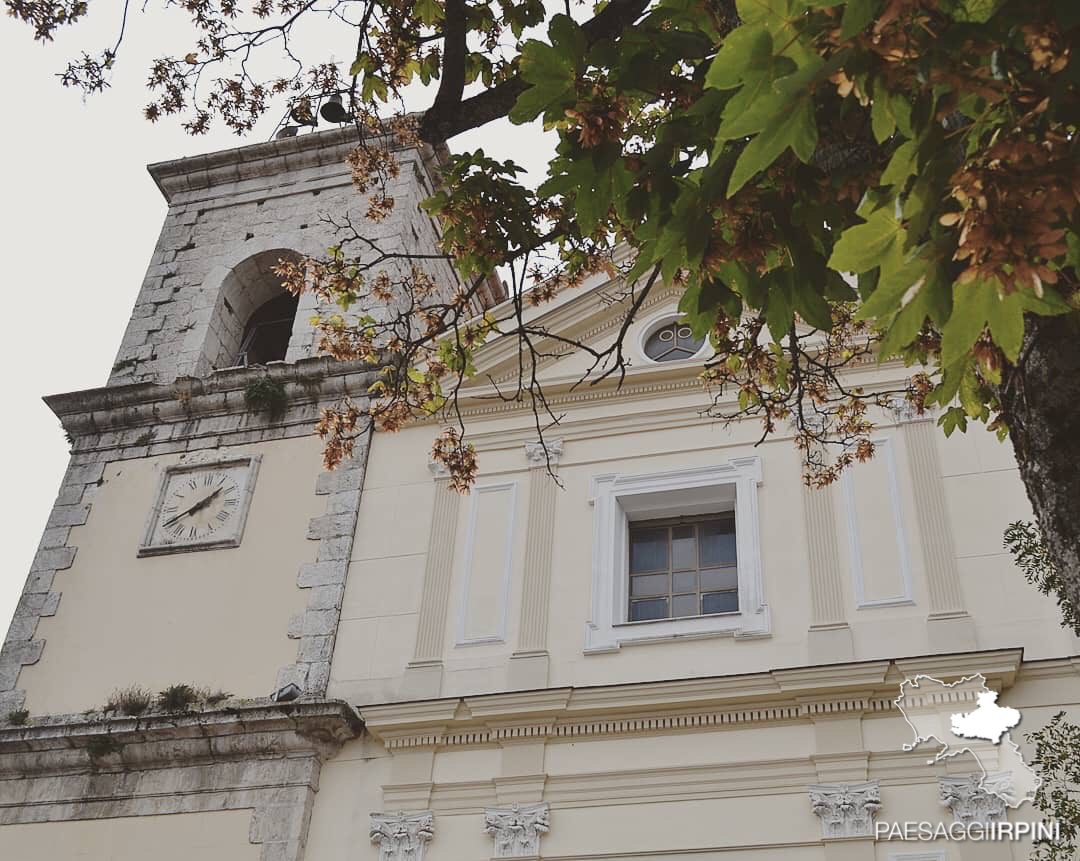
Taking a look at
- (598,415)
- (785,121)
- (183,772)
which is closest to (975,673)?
(598,415)

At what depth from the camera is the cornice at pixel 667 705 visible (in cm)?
888

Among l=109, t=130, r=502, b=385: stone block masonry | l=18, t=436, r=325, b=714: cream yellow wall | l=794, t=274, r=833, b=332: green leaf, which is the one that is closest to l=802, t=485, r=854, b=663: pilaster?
l=18, t=436, r=325, b=714: cream yellow wall

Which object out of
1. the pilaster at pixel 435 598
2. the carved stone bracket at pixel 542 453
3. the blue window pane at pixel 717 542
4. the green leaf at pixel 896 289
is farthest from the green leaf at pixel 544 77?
the carved stone bracket at pixel 542 453

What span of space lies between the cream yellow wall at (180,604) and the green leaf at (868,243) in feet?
27.9

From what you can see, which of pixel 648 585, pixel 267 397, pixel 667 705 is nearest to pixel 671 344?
pixel 648 585

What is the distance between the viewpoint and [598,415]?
11375mm

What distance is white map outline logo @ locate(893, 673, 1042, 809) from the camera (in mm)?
8320

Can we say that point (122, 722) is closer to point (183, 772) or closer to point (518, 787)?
point (183, 772)

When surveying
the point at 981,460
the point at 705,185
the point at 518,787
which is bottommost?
the point at 705,185

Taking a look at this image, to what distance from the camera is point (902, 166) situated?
9.96ft

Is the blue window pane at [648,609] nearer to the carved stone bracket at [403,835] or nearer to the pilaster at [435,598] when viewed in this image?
the pilaster at [435,598]

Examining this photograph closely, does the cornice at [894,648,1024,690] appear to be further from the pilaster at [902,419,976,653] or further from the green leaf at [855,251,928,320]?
the green leaf at [855,251,928,320]

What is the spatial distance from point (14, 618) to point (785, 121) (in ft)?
34.7

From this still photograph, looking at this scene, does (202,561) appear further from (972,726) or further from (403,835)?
(972,726)
